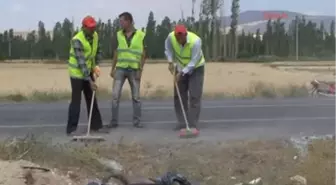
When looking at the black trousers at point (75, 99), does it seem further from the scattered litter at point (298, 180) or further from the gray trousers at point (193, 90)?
the scattered litter at point (298, 180)

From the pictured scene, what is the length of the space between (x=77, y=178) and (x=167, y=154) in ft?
6.36

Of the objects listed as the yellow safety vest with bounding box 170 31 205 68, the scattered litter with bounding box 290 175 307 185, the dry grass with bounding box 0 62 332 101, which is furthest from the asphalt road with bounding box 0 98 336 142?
the dry grass with bounding box 0 62 332 101

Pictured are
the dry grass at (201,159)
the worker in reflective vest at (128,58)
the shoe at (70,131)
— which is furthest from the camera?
the worker in reflective vest at (128,58)

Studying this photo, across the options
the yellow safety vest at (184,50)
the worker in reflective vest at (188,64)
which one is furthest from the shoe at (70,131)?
the yellow safety vest at (184,50)

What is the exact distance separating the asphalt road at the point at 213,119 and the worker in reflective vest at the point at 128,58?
48cm

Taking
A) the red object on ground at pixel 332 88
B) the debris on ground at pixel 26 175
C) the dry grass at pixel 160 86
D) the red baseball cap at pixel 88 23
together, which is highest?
the red baseball cap at pixel 88 23

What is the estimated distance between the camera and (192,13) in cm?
6850

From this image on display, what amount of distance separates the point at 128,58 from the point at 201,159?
3434 mm

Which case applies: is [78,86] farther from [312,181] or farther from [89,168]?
[312,181]

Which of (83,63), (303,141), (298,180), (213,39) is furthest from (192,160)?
(213,39)

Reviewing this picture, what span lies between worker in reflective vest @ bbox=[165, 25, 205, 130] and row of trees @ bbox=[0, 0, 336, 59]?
1820 inches

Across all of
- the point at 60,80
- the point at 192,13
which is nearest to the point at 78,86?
the point at 60,80

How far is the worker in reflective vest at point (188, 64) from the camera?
13.1m

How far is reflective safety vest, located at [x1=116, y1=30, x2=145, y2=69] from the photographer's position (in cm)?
1335
